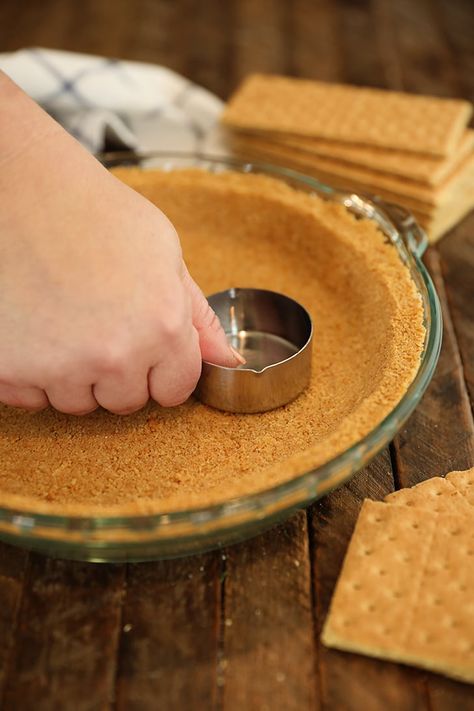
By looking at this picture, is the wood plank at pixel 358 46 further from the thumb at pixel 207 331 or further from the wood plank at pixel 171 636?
the wood plank at pixel 171 636

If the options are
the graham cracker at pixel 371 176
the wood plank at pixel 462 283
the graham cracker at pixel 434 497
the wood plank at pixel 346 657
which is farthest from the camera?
the graham cracker at pixel 371 176

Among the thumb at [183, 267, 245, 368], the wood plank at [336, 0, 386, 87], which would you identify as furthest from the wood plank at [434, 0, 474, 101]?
the thumb at [183, 267, 245, 368]

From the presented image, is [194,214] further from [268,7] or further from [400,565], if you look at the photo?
[268,7]

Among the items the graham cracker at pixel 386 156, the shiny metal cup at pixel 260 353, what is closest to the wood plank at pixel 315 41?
the graham cracker at pixel 386 156

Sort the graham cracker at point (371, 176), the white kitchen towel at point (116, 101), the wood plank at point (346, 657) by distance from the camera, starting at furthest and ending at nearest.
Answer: the white kitchen towel at point (116, 101) → the graham cracker at point (371, 176) → the wood plank at point (346, 657)

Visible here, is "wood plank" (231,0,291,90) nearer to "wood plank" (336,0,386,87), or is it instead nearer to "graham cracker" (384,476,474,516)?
"wood plank" (336,0,386,87)

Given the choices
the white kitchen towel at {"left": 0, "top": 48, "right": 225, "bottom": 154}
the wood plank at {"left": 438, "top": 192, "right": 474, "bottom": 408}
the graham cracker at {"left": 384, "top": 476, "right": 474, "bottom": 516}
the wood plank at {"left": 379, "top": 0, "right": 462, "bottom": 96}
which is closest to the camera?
the graham cracker at {"left": 384, "top": 476, "right": 474, "bottom": 516}

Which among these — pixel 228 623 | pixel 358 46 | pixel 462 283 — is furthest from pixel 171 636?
pixel 358 46
